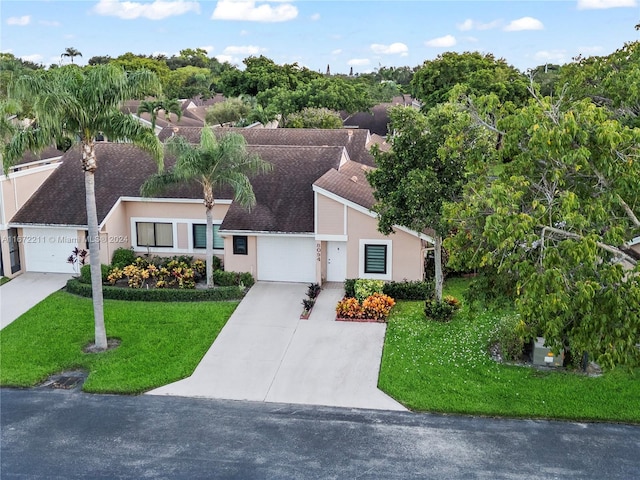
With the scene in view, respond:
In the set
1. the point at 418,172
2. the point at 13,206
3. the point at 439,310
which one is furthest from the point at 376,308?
the point at 13,206

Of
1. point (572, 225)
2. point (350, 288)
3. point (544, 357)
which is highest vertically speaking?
point (572, 225)

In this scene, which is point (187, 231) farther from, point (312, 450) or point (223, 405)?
point (312, 450)

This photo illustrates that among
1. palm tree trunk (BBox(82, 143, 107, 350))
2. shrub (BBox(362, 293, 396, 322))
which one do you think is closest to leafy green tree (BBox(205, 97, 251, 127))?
shrub (BBox(362, 293, 396, 322))

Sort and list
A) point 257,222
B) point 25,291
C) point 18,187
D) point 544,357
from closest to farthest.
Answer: point 544,357 → point 25,291 → point 257,222 → point 18,187

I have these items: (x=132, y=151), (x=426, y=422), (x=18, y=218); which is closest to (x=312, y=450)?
(x=426, y=422)

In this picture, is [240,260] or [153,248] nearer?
[240,260]

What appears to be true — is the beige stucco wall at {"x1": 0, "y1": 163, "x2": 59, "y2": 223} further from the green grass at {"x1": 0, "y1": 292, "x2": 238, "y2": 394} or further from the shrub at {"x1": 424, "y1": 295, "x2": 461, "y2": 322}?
the shrub at {"x1": 424, "y1": 295, "x2": 461, "y2": 322}

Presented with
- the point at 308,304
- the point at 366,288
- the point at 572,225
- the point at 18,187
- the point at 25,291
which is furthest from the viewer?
the point at 18,187

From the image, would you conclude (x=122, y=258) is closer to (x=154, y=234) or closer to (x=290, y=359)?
(x=154, y=234)
